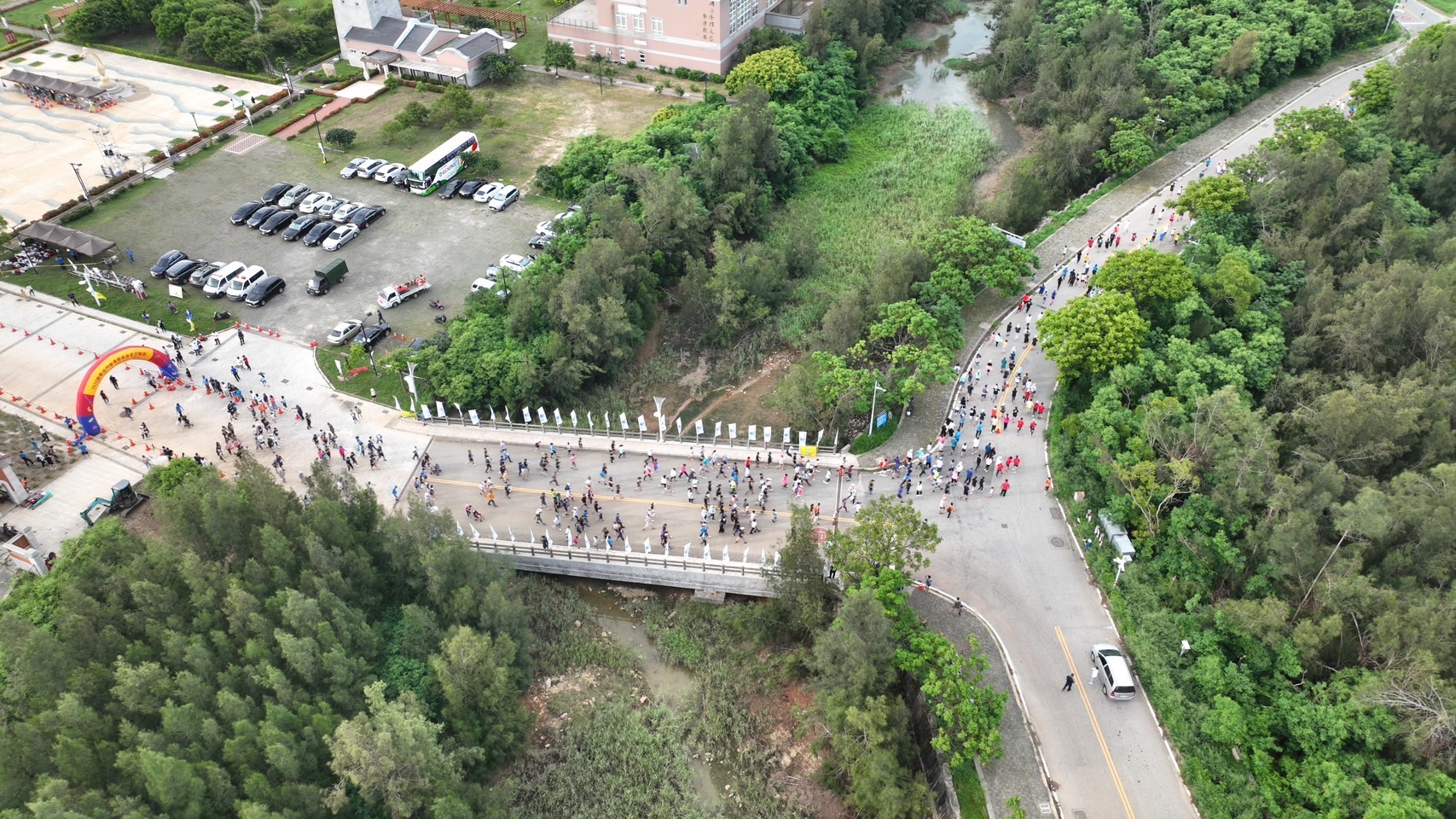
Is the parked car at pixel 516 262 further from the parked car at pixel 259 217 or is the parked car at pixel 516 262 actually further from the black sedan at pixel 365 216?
the parked car at pixel 259 217

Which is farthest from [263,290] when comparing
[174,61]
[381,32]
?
[174,61]

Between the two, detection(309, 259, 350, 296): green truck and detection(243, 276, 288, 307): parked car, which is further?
detection(309, 259, 350, 296): green truck

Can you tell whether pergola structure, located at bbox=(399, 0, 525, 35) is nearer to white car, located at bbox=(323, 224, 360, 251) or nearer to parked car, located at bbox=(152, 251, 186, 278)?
white car, located at bbox=(323, 224, 360, 251)

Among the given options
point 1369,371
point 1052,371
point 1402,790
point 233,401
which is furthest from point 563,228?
point 1402,790

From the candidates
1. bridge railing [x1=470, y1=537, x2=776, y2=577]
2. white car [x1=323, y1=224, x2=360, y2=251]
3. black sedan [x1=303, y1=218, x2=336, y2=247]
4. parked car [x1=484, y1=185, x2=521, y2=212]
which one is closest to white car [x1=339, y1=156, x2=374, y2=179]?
black sedan [x1=303, y1=218, x2=336, y2=247]

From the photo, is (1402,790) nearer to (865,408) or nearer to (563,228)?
(865,408)

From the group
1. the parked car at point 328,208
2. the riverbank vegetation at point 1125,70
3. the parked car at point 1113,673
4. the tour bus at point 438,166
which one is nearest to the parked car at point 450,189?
the tour bus at point 438,166

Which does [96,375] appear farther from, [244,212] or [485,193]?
[485,193]
